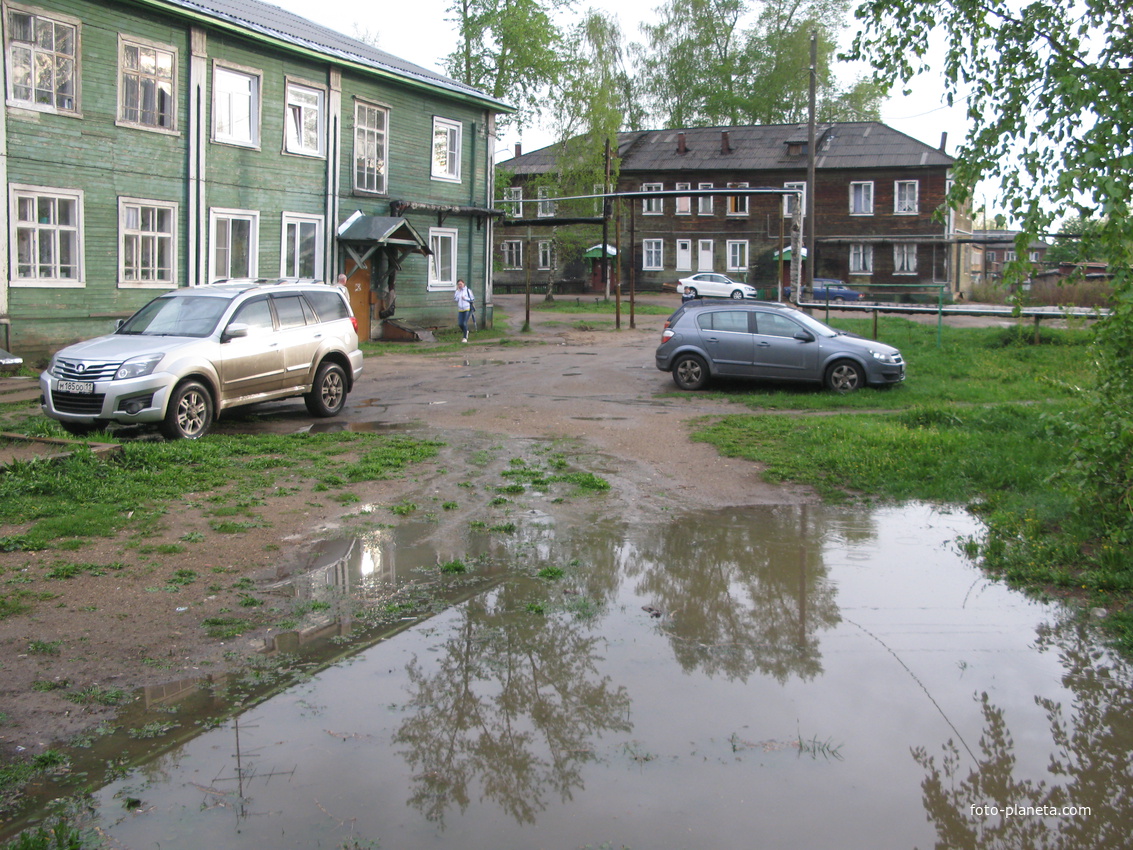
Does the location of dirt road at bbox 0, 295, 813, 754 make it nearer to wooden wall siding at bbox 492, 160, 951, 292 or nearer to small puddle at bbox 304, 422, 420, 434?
small puddle at bbox 304, 422, 420, 434

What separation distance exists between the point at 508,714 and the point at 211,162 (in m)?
19.3

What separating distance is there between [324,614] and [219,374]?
6983mm

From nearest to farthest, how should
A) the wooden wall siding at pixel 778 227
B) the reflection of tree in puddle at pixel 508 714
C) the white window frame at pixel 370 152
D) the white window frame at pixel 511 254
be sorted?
the reflection of tree in puddle at pixel 508 714 < the white window frame at pixel 370 152 < the wooden wall siding at pixel 778 227 < the white window frame at pixel 511 254

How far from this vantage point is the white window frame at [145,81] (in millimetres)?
19234

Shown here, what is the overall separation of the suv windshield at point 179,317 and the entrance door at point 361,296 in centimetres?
1305

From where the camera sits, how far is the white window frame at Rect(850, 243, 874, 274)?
52594 mm

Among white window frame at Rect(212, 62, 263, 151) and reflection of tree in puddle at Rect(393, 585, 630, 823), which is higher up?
white window frame at Rect(212, 62, 263, 151)

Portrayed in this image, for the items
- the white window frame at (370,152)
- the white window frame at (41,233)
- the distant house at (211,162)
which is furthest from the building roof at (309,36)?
the white window frame at (41,233)

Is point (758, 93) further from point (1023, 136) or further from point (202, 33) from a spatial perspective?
point (1023, 136)

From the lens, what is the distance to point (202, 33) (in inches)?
818

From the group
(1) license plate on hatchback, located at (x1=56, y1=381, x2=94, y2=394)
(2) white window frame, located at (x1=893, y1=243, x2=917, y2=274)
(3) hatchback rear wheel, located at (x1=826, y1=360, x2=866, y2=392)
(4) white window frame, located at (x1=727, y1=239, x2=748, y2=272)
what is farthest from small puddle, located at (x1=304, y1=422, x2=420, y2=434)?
(4) white window frame, located at (x1=727, y1=239, x2=748, y2=272)

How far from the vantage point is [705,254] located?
56.3 m

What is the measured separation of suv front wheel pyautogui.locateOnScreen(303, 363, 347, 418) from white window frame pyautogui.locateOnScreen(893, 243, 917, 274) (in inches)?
1705

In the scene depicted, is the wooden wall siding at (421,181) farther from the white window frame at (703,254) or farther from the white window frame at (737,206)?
the white window frame at (737,206)
